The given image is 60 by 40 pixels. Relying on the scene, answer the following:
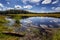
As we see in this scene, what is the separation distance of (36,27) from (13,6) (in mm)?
382

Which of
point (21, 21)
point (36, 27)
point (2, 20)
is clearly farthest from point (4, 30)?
point (36, 27)

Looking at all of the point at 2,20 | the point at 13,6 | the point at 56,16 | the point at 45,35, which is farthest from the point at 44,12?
the point at 2,20

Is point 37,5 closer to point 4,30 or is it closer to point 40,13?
point 40,13

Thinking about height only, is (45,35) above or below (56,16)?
below

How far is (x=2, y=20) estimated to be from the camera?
159cm

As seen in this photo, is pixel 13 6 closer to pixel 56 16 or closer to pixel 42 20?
pixel 42 20

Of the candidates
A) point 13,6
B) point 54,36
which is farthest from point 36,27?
point 13,6

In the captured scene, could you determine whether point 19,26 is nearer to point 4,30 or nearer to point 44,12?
point 4,30

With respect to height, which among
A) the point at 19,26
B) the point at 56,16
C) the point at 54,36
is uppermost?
the point at 56,16

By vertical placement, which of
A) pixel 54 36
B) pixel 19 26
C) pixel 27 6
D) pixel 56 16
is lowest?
pixel 54 36

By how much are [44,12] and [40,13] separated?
5 cm

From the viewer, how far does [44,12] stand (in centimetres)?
157

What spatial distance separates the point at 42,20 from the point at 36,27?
4.4 inches

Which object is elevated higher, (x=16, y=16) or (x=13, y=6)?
(x=13, y=6)
